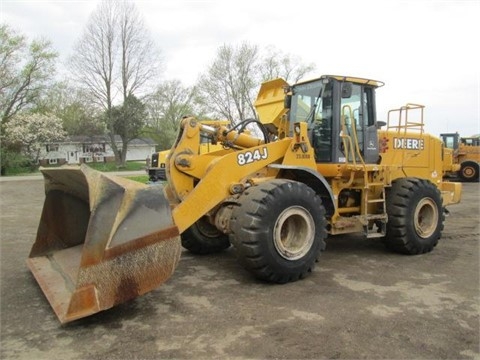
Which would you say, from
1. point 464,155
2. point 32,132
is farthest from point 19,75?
point 464,155

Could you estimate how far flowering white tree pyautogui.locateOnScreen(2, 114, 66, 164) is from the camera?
34.9m

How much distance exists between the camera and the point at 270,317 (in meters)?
4.04

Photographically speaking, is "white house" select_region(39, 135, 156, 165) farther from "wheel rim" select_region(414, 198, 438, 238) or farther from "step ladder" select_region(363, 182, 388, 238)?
"wheel rim" select_region(414, 198, 438, 238)

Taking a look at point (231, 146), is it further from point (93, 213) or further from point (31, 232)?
point (31, 232)

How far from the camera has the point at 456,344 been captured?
353 centimetres

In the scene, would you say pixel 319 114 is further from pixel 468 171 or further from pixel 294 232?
pixel 468 171

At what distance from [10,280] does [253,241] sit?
283 centimetres

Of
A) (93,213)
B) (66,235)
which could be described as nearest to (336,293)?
(93,213)

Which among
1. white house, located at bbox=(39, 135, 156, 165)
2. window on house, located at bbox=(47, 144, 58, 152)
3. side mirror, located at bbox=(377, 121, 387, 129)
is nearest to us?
side mirror, located at bbox=(377, 121, 387, 129)

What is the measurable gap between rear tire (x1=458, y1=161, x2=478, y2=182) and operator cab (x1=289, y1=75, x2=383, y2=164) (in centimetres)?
1812

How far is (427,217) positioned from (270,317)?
3905 mm

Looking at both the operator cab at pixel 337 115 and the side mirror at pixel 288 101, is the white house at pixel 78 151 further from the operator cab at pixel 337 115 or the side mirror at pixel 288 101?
the operator cab at pixel 337 115

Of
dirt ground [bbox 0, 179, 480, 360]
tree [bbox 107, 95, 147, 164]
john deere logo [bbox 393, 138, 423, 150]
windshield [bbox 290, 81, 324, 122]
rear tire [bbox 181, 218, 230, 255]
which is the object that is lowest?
dirt ground [bbox 0, 179, 480, 360]

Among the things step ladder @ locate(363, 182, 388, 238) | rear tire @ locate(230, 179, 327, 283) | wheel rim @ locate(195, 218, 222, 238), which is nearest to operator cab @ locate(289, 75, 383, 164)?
step ladder @ locate(363, 182, 388, 238)
